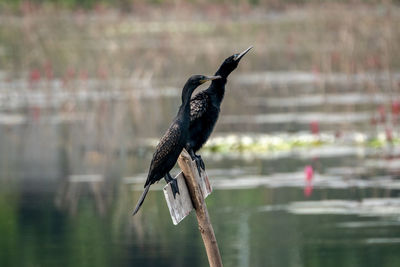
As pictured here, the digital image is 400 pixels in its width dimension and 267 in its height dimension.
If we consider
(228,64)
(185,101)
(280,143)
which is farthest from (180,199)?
(280,143)

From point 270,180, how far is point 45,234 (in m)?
3.26

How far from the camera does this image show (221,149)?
17000mm

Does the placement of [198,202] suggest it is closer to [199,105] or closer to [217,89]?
[199,105]

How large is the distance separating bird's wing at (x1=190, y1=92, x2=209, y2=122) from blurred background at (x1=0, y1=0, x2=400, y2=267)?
288cm

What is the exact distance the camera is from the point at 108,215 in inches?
524

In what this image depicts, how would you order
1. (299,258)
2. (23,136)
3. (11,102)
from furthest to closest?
(11,102) → (23,136) → (299,258)

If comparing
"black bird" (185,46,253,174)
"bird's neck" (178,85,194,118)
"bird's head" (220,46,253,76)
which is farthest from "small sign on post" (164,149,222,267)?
"bird's head" (220,46,253,76)

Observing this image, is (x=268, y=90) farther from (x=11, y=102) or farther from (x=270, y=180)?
(x=270, y=180)

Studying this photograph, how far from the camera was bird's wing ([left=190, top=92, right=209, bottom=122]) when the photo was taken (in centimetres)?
793

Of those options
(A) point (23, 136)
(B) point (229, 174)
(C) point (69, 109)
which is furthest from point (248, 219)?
(C) point (69, 109)

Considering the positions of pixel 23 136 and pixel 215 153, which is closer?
pixel 215 153

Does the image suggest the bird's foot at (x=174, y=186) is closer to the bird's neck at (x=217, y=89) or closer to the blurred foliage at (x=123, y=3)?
the bird's neck at (x=217, y=89)

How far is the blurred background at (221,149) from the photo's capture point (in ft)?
38.1

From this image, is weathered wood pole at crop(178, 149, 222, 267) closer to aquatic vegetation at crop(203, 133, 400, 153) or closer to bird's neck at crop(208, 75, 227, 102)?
bird's neck at crop(208, 75, 227, 102)
